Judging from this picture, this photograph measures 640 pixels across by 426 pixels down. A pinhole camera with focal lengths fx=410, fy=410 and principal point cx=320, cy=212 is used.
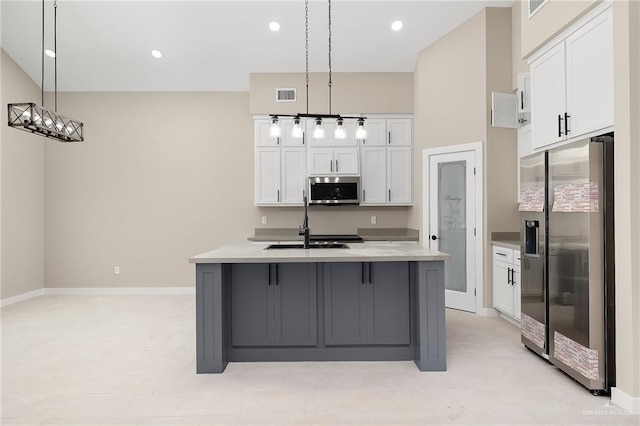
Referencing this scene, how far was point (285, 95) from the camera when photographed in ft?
19.9

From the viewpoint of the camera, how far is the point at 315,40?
5.49 meters

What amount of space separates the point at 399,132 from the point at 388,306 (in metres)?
3.33

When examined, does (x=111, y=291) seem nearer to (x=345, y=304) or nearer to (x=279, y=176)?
(x=279, y=176)

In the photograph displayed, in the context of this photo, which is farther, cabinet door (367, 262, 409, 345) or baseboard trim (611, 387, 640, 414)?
cabinet door (367, 262, 409, 345)

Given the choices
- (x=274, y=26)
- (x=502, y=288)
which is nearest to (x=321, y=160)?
(x=274, y=26)

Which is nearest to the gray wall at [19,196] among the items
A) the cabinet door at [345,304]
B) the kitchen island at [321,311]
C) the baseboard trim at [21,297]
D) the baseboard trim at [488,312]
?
the baseboard trim at [21,297]

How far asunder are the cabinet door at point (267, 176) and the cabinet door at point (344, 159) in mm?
841

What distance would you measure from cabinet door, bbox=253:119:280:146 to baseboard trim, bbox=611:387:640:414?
15.4 ft

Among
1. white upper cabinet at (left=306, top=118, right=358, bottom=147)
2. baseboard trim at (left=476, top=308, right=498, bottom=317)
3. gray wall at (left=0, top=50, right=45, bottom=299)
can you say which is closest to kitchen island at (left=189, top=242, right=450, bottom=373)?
baseboard trim at (left=476, top=308, right=498, bottom=317)

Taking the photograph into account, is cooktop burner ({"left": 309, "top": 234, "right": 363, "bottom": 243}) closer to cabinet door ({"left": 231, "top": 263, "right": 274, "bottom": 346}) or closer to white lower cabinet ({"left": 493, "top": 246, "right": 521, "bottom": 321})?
white lower cabinet ({"left": 493, "top": 246, "right": 521, "bottom": 321})

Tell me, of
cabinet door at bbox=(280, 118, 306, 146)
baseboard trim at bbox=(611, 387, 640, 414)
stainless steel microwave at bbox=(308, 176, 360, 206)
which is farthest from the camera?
cabinet door at bbox=(280, 118, 306, 146)

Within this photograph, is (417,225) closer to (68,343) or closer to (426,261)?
(426,261)

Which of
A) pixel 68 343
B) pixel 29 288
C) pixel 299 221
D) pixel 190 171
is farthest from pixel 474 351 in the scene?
pixel 29 288

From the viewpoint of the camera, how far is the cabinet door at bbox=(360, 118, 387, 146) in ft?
19.7
